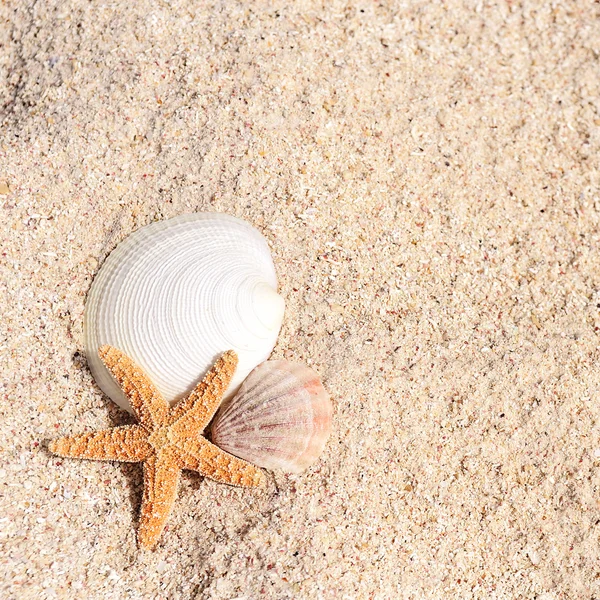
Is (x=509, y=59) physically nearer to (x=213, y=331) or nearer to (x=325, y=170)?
(x=325, y=170)

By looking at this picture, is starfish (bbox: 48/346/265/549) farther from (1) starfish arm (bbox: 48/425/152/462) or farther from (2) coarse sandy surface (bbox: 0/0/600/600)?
(2) coarse sandy surface (bbox: 0/0/600/600)

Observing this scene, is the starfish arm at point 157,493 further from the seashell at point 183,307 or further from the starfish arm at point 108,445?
the seashell at point 183,307

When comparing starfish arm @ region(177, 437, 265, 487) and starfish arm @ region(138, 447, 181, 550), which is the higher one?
starfish arm @ region(177, 437, 265, 487)

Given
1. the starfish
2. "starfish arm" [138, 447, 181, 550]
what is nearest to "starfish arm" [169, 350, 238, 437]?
the starfish

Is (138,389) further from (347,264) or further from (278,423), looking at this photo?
(347,264)

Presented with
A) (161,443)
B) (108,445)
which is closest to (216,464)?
(161,443)

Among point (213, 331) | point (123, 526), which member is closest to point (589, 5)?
point (213, 331)
